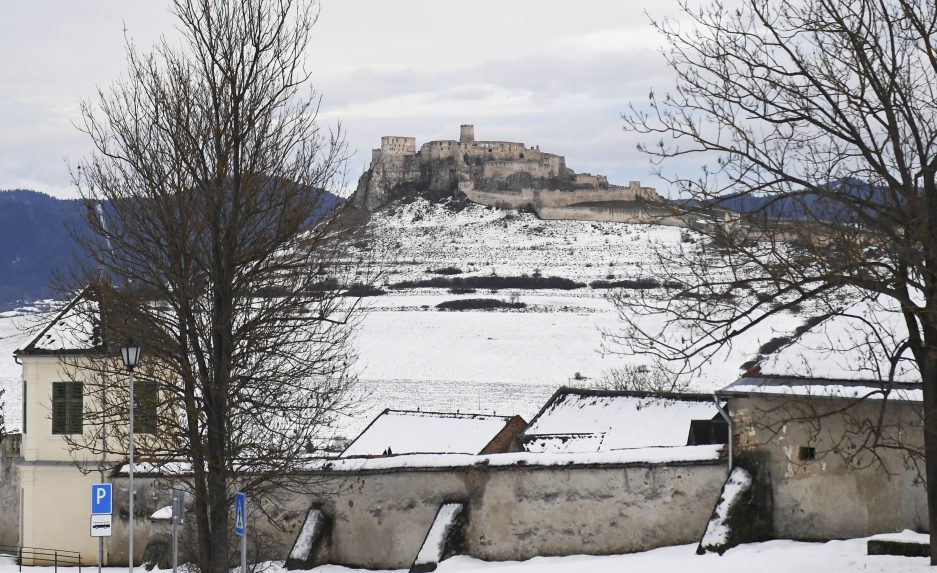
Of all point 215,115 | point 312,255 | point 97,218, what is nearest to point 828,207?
point 312,255

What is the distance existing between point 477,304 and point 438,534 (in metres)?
101

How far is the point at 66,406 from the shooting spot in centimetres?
2583

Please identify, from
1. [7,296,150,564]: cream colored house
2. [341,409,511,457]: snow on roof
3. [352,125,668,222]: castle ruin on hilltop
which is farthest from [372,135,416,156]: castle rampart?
[7,296,150,564]: cream colored house

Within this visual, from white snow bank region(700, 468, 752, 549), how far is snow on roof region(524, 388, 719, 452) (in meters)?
15.4

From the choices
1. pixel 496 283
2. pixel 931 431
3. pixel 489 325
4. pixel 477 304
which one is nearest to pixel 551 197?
pixel 496 283

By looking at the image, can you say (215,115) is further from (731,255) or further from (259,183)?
(731,255)

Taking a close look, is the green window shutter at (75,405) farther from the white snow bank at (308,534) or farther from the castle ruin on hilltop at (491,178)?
the castle ruin on hilltop at (491,178)

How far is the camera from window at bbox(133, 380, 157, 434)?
15745 mm

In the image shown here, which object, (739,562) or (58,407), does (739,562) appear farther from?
(58,407)

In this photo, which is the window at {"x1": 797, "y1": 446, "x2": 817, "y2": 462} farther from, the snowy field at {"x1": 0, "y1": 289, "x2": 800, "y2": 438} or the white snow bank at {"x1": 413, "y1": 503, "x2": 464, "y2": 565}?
the snowy field at {"x1": 0, "y1": 289, "x2": 800, "y2": 438}

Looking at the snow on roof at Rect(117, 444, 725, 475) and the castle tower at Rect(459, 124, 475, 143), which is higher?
the castle tower at Rect(459, 124, 475, 143)

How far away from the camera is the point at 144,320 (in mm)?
15102

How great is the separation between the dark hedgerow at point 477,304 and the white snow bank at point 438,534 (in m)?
96.4

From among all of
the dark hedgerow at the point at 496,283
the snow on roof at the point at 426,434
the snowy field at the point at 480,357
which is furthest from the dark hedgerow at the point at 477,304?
the snow on roof at the point at 426,434
